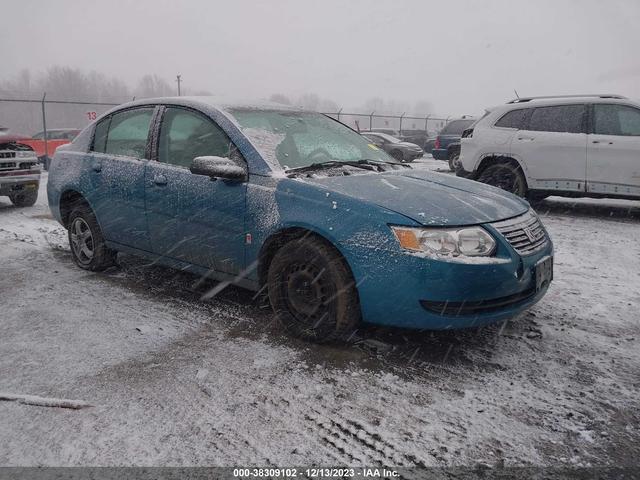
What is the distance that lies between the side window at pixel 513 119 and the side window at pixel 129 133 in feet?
19.2

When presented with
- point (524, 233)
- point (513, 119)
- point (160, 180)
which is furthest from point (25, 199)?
point (524, 233)

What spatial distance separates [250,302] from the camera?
404 centimetres

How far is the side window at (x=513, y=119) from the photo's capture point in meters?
8.00

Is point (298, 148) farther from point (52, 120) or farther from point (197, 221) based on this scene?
point (52, 120)

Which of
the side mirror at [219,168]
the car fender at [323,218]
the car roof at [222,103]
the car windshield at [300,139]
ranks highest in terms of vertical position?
the car roof at [222,103]

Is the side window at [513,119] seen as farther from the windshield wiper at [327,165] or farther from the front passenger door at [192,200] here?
the front passenger door at [192,200]

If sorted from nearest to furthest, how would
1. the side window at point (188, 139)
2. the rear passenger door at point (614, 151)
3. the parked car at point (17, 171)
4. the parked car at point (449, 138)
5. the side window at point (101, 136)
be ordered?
the side window at point (188, 139) → the side window at point (101, 136) → the rear passenger door at point (614, 151) → the parked car at point (17, 171) → the parked car at point (449, 138)

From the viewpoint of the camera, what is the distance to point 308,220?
3.10 meters

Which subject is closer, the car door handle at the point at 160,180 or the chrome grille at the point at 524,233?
the chrome grille at the point at 524,233

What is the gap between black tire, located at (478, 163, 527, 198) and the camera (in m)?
7.93

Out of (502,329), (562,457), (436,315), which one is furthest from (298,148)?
(562,457)

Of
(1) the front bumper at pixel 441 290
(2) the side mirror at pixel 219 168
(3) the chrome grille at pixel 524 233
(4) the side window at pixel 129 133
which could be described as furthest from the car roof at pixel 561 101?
(2) the side mirror at pixel 219 168

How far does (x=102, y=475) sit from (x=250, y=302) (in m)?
2.06

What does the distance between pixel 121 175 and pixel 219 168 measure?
1.34 metres
